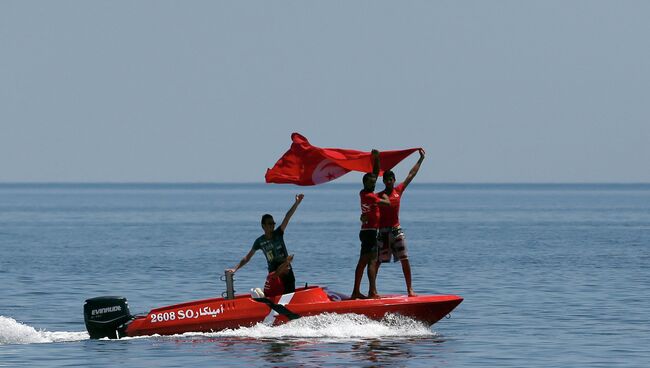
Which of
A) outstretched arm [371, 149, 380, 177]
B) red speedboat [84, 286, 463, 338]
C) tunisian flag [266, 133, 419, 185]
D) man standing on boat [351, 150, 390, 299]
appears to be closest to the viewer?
outstretched arm [371, 149, 380, 177]

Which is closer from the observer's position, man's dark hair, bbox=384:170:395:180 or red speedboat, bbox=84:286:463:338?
man's dark hair, bbox=384:170:395:180

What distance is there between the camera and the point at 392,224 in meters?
23.5

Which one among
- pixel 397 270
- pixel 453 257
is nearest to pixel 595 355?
pixel 397 270

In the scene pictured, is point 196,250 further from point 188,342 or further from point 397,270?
point 188,342

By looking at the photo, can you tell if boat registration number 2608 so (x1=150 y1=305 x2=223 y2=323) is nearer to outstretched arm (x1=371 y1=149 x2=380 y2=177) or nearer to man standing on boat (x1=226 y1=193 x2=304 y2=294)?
man standing on boat (x1=226 y1=193 x2=304 y2=294)

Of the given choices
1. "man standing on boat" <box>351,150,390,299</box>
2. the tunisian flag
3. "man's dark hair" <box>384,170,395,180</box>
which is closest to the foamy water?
"man standing on boat" <box>351,150,390,299</box>

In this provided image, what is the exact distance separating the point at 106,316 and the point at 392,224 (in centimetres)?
539

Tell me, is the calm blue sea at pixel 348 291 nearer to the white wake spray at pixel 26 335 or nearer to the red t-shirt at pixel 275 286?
the white wake spray at pixel 26 335

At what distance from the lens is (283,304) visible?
23.7m

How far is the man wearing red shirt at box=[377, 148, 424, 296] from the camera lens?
23.2m

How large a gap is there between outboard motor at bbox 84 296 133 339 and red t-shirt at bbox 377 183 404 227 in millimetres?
4857

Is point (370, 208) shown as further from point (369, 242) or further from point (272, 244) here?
point (272, 244)

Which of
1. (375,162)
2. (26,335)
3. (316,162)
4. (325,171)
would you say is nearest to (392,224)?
(375,162)

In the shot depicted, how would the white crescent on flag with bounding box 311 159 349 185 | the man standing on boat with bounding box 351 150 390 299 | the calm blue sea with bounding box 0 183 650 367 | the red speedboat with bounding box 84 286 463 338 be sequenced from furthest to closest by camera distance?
the white crescent on flag with bounding box 311 159 349 185, the red speedboat with bounding box 84 286 463 338, the man standing on boat with bounding box 351 150 390 299, the calm blue sea with bounding box 0 183 650 367
